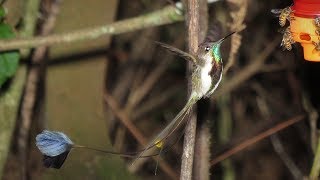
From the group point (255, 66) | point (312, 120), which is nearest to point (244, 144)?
point (312, 120)

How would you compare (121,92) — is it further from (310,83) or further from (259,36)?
(310,83)

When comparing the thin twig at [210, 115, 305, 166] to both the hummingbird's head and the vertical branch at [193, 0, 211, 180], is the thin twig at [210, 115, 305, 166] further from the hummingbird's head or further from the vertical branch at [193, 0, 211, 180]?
the hummingbird's head

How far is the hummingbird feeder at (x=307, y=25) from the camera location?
953mm

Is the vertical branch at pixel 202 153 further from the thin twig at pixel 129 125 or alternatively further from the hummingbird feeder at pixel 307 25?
the thin twig at pixel 129 125

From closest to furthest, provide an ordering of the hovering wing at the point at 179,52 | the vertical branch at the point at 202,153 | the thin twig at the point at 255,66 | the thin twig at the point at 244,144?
the hovering wing at the point at 179,52
the vertical branch at the point at 202,153
the thin twig at the point at 244,144
the thin twig at the point at 255,66

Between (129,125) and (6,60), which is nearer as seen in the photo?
(6,60)

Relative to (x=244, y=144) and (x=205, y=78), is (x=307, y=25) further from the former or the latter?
(x=244, y=144)

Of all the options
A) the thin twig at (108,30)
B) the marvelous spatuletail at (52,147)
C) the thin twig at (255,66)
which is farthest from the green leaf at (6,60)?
the thin twig at (255,66)

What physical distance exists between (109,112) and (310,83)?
0.83 metres

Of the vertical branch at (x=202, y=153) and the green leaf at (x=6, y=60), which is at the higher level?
the green leaf at (x=6, y=60)

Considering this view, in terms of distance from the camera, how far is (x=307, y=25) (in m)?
0.98

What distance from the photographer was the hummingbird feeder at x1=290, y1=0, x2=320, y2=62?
953mm

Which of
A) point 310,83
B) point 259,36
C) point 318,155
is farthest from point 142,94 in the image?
point 318,155

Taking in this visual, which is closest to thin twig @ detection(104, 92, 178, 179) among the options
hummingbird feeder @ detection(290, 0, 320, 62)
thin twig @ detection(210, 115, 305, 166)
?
thin twig @ detection(210, 115, 305, 166)
